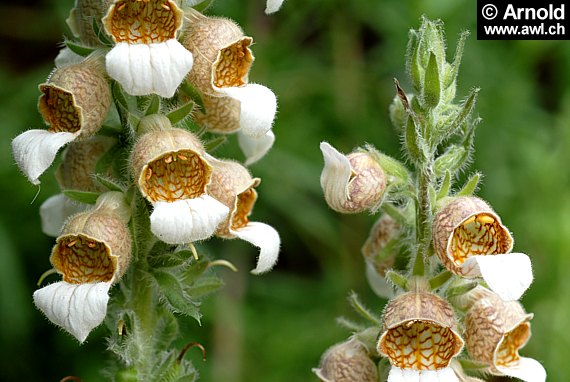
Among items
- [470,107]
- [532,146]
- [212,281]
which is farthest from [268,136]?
[532,146]

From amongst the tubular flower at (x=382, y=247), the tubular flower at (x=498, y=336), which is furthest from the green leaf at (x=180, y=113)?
the tubular flower at (x=498, y=336)

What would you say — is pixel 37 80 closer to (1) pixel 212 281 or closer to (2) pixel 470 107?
(1) pixel 212 281

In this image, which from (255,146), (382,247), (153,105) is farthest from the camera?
(255,146)

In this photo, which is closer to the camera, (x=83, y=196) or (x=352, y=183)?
(x=352, y=183)

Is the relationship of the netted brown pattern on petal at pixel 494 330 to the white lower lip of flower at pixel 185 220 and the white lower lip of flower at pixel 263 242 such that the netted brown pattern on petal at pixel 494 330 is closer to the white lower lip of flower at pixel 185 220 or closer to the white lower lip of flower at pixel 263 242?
the white lower lip of flower at pixel 263 242

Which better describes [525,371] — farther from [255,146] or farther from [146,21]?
[146,21]

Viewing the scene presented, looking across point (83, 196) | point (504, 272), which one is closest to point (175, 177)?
point (83, 196)
